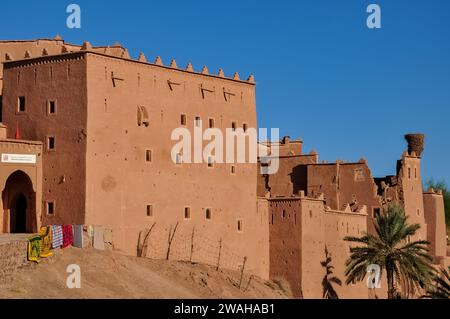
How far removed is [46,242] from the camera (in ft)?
140

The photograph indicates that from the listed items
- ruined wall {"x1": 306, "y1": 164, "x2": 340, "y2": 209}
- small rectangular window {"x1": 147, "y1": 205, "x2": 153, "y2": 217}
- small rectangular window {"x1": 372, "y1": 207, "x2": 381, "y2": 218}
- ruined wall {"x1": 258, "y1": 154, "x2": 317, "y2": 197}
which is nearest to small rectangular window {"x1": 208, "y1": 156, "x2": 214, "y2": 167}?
small rectangular window {"x1": 147, "y1": 205, "x2": 153, "y2": 217}

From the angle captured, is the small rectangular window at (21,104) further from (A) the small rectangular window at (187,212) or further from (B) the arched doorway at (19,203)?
(A) the small rectangular window at (187,212)

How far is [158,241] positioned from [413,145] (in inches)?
1073

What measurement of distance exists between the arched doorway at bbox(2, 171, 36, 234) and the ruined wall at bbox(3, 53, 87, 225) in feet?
2.44

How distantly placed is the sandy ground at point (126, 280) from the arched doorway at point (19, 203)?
438cm

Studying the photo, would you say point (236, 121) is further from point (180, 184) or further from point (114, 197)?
point (114, 197)

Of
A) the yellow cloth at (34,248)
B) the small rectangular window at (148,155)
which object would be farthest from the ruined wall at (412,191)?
the yellow cloth at (34,248)

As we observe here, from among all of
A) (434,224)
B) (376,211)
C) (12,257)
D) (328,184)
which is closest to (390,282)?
(376,211)

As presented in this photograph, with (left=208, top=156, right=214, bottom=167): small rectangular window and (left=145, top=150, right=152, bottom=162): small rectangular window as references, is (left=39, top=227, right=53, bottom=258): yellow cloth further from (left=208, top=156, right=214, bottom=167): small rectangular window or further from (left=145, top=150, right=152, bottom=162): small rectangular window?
(left=208, top=156, right=214, bottom=167): small rectangular window

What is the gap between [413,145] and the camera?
70.4m

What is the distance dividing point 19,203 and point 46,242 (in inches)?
228

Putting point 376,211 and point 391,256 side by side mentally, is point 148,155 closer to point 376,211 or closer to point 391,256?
point 391,256

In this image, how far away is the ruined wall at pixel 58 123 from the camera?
45.9 metres

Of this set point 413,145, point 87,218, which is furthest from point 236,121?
point 413,145
